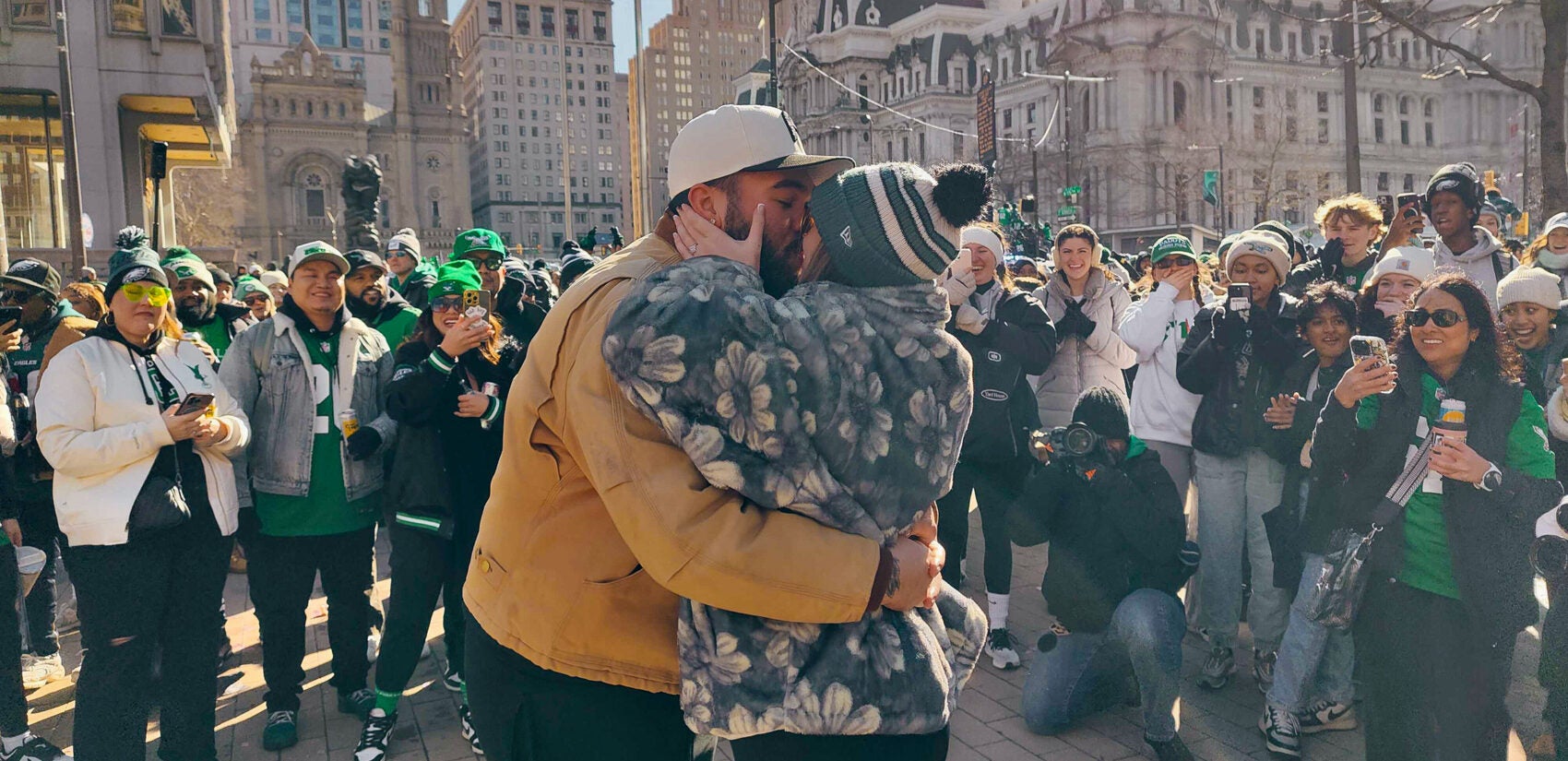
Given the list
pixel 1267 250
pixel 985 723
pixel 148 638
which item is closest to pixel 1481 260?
pixel 1267 250

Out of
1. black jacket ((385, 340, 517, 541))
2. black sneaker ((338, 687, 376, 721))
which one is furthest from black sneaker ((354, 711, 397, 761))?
black jacket ((385, 340, 517, 541))

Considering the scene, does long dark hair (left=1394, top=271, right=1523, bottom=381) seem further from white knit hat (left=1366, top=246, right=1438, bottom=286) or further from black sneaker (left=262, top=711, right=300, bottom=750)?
black sneaker (left=262, top=711, right=300, bottom=750)

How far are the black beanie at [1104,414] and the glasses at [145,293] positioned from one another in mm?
3841

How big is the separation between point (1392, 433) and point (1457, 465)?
0.34m

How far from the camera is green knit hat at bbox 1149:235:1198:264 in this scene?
621 centimetres

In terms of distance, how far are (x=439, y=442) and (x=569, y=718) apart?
2.91 meters

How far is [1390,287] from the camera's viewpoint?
5305mm

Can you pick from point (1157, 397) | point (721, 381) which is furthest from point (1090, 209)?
point (721, 381)

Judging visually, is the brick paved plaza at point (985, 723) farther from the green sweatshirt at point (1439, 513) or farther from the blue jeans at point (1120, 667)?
the green sweatshirt at point (1439, 513)

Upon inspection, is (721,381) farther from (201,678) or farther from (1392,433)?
(201,678)

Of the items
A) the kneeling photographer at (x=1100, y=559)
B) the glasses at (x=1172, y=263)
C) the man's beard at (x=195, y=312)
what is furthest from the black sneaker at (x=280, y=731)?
the glasses at (x=1172, y=263)

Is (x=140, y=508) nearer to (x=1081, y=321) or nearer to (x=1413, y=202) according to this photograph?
(x=1081, y=321)

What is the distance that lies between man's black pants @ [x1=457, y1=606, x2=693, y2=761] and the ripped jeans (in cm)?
264

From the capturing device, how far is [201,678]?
Result: 4430 millimetres
